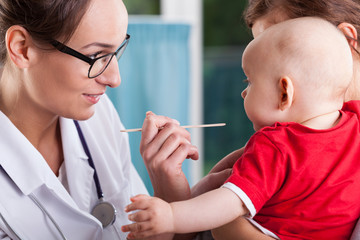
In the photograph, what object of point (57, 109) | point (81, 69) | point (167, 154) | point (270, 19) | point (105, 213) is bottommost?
point (105, 213)

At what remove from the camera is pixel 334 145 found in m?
1.06

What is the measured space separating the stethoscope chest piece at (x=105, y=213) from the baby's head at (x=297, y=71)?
610mm

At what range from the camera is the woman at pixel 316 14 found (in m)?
1.23

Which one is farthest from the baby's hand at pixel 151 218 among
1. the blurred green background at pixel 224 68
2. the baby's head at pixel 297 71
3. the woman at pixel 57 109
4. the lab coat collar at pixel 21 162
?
the blurred green background at pixel 224 68

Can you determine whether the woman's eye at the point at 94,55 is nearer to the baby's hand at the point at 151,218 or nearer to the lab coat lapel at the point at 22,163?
the lab coat lapel at the point at 22,163

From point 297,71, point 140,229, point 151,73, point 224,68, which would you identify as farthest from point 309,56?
point 224,68

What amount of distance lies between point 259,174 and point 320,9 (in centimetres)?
53

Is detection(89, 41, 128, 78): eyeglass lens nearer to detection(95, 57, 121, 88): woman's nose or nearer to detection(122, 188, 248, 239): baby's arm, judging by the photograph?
detection(95, 57, 121, 88): woman's nose

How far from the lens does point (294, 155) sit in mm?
1037

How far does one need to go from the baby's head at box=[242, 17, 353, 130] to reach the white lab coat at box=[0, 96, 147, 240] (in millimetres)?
640

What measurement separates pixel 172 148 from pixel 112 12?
42 centimetres

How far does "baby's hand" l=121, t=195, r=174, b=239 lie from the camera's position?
3.13ft

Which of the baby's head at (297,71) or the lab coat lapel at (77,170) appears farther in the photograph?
the lab coat lapel at (77,170)

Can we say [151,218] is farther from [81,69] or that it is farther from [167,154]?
[81,69]
